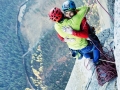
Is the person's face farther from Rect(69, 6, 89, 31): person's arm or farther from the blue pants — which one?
the blue pants

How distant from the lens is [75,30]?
5195 mm

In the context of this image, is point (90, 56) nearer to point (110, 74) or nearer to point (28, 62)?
point (110, 74)

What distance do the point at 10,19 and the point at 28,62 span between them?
8.74 meters

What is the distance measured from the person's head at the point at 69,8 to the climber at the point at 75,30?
0.27 ft

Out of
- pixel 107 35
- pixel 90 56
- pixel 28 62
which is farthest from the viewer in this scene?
pixel 28 62

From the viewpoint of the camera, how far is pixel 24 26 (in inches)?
1261

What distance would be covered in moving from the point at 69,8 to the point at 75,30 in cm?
53

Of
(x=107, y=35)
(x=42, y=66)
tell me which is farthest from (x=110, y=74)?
(x=42, y=66)

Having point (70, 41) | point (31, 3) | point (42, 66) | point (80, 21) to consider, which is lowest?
point (42, 66)

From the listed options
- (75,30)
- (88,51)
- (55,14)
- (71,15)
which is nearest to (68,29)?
(75,30)

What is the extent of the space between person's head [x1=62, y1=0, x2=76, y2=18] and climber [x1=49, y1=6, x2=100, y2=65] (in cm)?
8

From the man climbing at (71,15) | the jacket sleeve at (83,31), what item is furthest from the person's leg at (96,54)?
the jacket sleeve at (83,31)

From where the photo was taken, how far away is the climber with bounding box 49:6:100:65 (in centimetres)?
497

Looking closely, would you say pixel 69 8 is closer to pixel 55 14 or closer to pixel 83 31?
pixel 55 14
